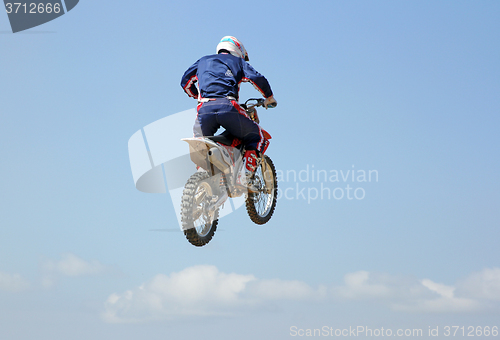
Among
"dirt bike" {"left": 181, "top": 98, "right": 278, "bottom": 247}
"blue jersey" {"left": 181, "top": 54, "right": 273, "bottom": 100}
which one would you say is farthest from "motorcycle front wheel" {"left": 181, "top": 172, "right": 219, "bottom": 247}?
"blue jersey" {"left": 181, "top": 54, "right": 273, "bottom": 100}

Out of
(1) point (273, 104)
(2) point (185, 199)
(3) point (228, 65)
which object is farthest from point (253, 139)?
(2) point (185, 199)

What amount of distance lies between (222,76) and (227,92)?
289 millimetres

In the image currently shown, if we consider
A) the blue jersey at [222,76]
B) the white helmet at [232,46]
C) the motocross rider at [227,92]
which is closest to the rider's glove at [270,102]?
the motocross rider at [227,92]

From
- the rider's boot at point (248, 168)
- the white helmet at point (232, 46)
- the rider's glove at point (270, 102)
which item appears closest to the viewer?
the white helmet at point (232, 46)

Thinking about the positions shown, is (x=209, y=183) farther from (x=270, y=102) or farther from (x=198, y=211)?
(x=270, y=102)

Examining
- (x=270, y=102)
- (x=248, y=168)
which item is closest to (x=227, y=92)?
(x=270, y=102)

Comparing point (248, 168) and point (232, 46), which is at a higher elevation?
point (232, 46)

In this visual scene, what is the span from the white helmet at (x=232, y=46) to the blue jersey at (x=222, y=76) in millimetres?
200

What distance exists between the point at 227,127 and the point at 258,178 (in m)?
1.65

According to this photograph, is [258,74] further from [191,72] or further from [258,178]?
[258,178]

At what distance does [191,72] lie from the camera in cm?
905

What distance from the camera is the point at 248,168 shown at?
364 inches

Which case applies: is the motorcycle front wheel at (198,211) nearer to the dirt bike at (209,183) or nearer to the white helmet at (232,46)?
the dirt bike at (209,183)

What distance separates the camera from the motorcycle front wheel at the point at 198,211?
25.9 feet
